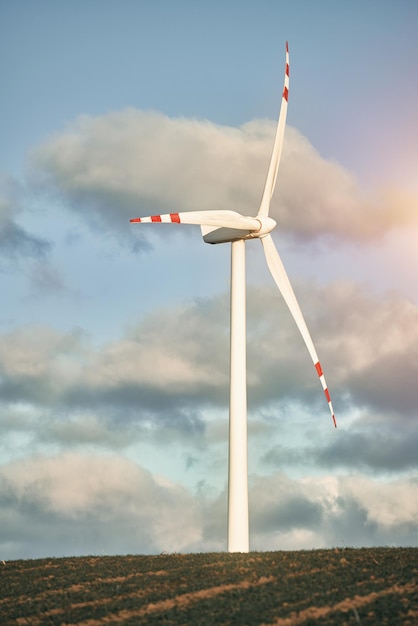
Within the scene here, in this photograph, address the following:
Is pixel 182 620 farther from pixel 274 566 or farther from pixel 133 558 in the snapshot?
pixel 133 558

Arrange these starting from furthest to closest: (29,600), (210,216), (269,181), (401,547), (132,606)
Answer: (269,181) → (210,216) → (401,547) → (29,600) → (132,606)

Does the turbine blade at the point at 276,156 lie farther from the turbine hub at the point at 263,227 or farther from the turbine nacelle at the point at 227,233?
the turbine nacelle at the point at 227,233

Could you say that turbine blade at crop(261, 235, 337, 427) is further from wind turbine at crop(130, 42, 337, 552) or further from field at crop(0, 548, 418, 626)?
field at crop(0, 548, 418, 626)

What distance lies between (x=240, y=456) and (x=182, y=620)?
12319 millimetres

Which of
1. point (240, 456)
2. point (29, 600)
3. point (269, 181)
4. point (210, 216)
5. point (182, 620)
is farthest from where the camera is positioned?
point (269, 181)

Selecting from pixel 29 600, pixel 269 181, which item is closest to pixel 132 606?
pixel 29 600

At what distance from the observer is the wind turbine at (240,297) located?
1345 inches

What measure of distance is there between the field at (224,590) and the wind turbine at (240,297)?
2.56 metres

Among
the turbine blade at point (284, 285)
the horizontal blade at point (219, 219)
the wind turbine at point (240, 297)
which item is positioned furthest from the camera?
the turbine blade at point (284, 285)

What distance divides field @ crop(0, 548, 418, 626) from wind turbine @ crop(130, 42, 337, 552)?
2562mm

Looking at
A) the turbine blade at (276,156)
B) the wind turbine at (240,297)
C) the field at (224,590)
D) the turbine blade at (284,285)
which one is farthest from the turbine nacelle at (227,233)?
the field at (224,590)

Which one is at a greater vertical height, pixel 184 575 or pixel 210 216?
pixel 210 216

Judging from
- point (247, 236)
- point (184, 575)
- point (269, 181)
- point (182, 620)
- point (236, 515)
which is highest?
point (269, 181)

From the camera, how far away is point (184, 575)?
1126 inches
